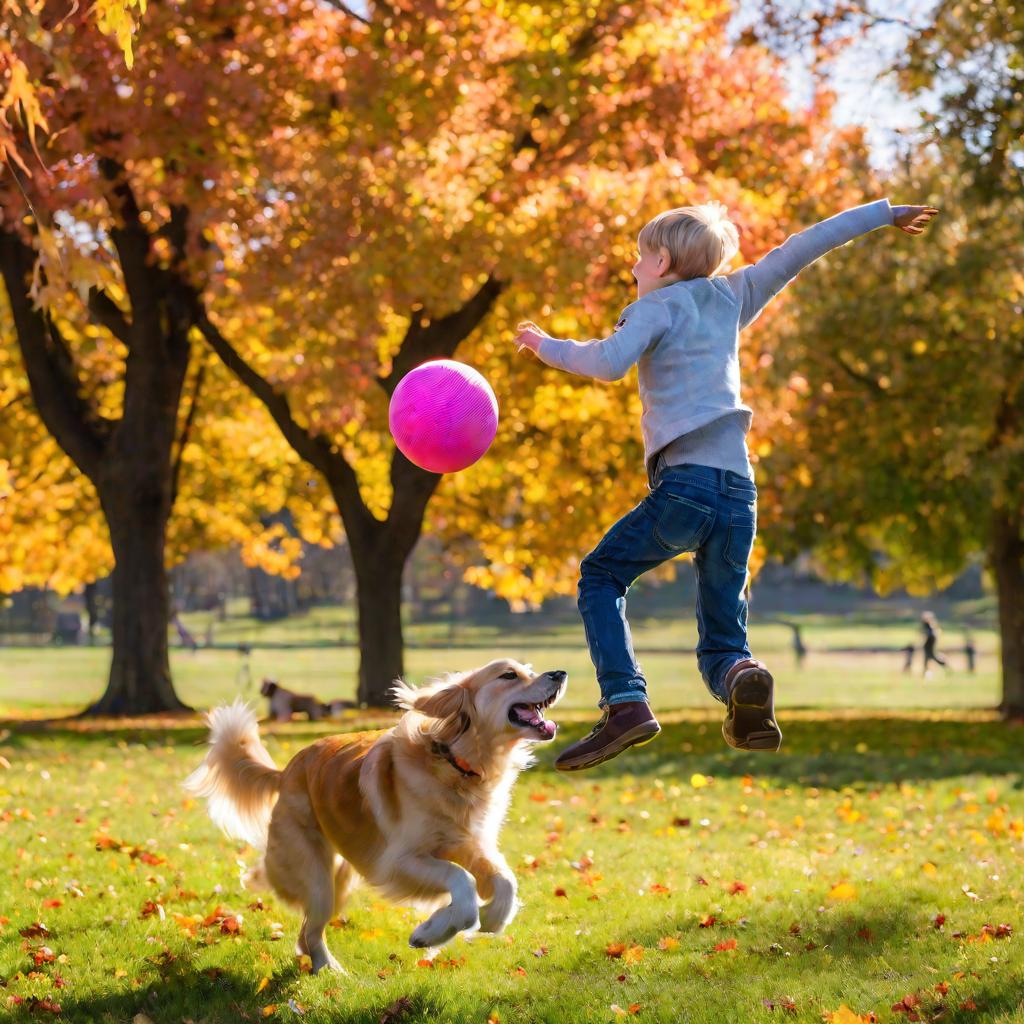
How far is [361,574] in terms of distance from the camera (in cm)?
2164

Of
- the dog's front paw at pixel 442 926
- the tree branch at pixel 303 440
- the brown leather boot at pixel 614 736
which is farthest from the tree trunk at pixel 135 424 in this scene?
the brown leather boot at pixel 614 736

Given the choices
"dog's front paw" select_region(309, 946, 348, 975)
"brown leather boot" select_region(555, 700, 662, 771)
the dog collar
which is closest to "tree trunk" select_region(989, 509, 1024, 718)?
"dog's front paw" select_region(309, 946, 348, 975)

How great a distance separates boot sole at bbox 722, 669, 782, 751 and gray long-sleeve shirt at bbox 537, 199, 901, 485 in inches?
33.8

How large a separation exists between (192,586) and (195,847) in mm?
79007

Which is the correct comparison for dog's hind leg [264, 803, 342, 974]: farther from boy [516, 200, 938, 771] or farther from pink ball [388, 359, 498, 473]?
pink ball [388, 359, 498, 473]

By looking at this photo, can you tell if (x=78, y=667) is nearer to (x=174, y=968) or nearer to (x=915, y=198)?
(x=915, y=198)

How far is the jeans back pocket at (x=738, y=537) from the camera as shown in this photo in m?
5.76

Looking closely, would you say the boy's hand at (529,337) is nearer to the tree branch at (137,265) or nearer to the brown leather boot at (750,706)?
the brown leather boot at (750,706)

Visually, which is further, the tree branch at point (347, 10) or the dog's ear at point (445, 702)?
the tree branch at point (347, 10)

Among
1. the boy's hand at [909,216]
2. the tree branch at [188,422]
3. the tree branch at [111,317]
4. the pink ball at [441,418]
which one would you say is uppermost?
the tree branch at [111,317]

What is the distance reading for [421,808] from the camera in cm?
640

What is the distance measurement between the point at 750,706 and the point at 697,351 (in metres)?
1.42

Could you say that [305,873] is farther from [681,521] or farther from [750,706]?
[681,521]

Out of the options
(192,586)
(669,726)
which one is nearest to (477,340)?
(669,726)
